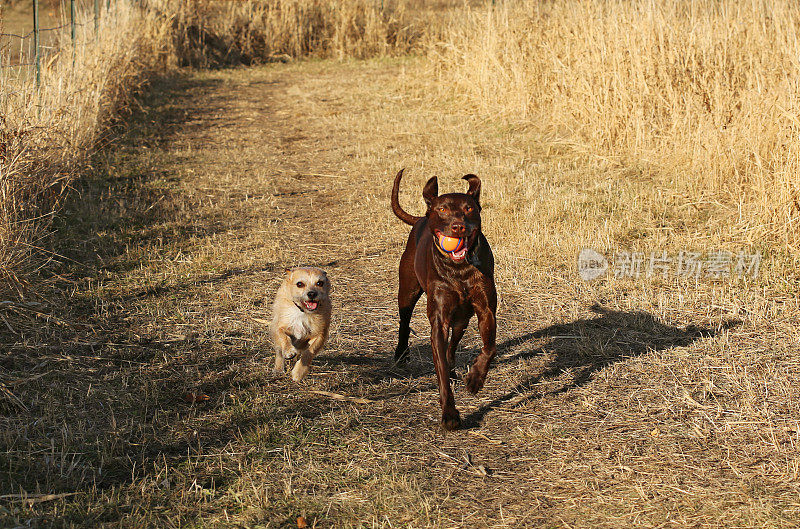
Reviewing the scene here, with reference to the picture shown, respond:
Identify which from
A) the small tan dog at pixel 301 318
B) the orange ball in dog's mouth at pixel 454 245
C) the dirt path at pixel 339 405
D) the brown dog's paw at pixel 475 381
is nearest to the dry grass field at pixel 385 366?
the dirt path at pixel 339 405

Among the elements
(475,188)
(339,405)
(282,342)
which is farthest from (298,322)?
(475,188)

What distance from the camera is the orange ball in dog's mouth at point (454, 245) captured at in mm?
4152

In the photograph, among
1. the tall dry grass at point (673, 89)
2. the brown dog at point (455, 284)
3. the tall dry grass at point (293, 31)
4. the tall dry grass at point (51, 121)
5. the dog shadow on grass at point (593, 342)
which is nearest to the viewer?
the brown dog at point (455, 284)

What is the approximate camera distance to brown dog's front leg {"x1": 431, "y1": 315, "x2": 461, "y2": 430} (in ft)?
14.1

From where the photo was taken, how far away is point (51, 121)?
322 inches

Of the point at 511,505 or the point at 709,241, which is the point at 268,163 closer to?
the point at 709,241

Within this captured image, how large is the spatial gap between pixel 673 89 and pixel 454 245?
6.54 m

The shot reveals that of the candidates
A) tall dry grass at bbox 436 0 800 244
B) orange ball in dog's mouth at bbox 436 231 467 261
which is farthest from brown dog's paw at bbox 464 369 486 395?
tall dry grass at bbox 436 0 800 244

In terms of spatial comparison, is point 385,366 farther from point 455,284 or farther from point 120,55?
point 120,55

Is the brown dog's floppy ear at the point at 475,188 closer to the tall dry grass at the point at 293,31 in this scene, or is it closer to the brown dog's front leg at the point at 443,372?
the brown dog's front leg at the point at 443,372

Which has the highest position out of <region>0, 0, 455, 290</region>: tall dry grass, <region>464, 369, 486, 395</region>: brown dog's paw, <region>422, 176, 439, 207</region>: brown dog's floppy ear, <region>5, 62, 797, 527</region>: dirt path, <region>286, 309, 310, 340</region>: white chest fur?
<region>0, 0, 455, 290</region>: tall dry grass

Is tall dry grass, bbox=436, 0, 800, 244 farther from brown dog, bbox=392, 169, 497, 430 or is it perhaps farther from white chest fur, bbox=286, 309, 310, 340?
white chest fur, bbox=286, 309, 310, 340

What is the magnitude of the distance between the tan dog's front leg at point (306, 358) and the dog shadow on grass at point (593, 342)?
1.12 meters

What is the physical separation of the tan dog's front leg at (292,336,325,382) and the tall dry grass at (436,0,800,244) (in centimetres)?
428
